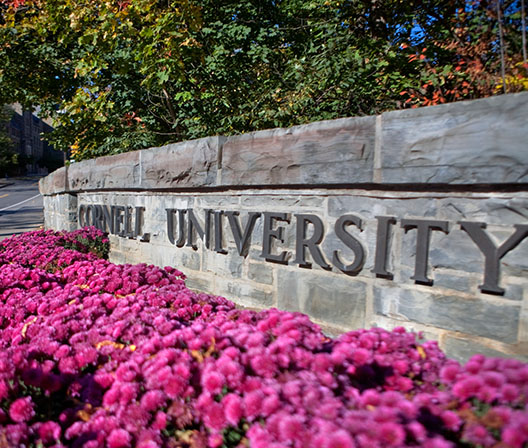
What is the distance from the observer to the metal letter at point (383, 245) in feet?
7.00

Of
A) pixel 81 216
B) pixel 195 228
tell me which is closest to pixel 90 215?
pixel 81 216

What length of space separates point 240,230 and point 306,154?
34.2 inches

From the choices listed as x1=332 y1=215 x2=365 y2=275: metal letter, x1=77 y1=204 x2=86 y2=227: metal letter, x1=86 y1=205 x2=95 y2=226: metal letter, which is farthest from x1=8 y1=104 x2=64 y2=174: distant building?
x1=332 y1=215 x2=365 y2=275: metal letter

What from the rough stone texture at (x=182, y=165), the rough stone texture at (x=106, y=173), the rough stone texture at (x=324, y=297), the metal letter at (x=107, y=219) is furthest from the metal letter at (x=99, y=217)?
the rough stone texture at (x=324, y=297)

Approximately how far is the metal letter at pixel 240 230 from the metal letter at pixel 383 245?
95cm

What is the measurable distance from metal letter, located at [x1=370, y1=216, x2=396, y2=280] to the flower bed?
1.63ft

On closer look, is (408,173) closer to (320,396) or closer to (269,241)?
(269,241)

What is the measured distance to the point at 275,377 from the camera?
132cm

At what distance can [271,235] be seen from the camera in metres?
2.68

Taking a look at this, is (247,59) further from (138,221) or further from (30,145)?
(30,145)

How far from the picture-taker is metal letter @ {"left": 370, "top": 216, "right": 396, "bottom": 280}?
2.13 m

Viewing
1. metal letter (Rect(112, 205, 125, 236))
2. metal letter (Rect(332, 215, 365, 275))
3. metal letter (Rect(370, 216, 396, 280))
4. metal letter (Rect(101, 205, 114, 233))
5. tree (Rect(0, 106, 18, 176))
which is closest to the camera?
metal letter (Rect(370, 216, 396, 280))

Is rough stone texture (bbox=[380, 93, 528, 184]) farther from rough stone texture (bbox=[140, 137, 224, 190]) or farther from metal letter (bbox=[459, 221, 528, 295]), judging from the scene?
rough stone texture (bbox=[140, 137, 224, 190])

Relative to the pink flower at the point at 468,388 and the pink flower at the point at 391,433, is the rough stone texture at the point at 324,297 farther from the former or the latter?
the pink flower at the point at 391,433
